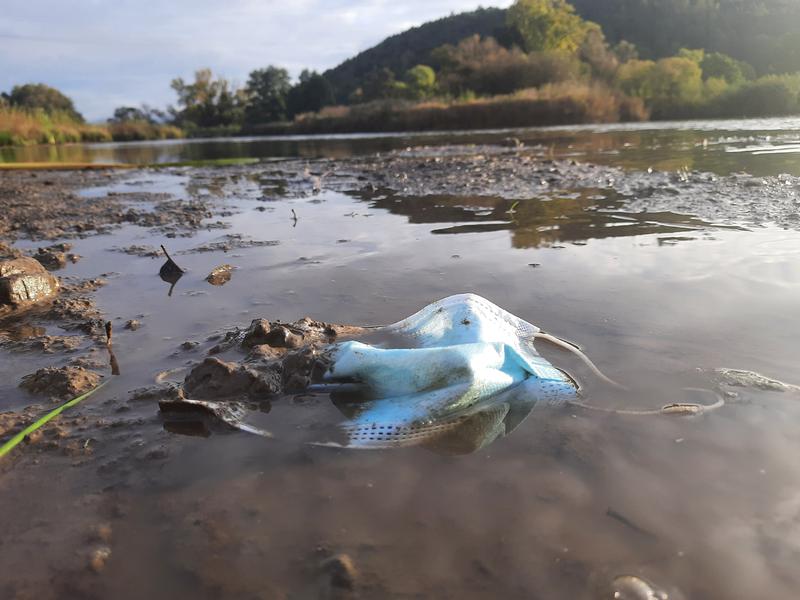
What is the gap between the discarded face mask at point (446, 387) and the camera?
68.3 inches

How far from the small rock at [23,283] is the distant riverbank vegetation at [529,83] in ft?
80.8

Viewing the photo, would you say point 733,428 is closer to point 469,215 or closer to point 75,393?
point 75,393

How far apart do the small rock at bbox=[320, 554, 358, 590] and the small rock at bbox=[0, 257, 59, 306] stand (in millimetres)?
2896

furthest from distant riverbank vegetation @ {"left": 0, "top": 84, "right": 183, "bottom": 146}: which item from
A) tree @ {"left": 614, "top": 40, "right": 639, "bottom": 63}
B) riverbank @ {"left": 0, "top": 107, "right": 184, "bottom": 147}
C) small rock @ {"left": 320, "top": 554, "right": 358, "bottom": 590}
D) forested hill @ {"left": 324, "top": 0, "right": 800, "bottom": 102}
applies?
tree @ {"left": 614, "top": 40, "right": 639, "bottom": 63}

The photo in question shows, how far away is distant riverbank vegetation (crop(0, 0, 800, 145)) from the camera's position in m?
27.8

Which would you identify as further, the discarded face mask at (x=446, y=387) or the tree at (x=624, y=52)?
the tree at (x=624, y=52)

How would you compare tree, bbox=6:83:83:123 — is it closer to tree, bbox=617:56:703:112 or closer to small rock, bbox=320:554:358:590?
tree, bbox=617:56:703:112

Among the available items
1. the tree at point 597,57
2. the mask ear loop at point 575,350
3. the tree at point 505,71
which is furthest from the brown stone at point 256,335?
the tree at point 597,57

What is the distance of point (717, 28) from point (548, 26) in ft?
113

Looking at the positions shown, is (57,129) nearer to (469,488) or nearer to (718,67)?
(469,488)

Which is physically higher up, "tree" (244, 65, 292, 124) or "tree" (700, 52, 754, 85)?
"tree" (244, 65, 292, 124)

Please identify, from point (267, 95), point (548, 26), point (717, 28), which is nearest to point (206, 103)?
point (267, 95)

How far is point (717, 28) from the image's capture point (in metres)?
66.6

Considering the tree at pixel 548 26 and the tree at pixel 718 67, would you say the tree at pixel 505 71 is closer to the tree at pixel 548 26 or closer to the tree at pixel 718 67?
the tree at pixel 548 26
